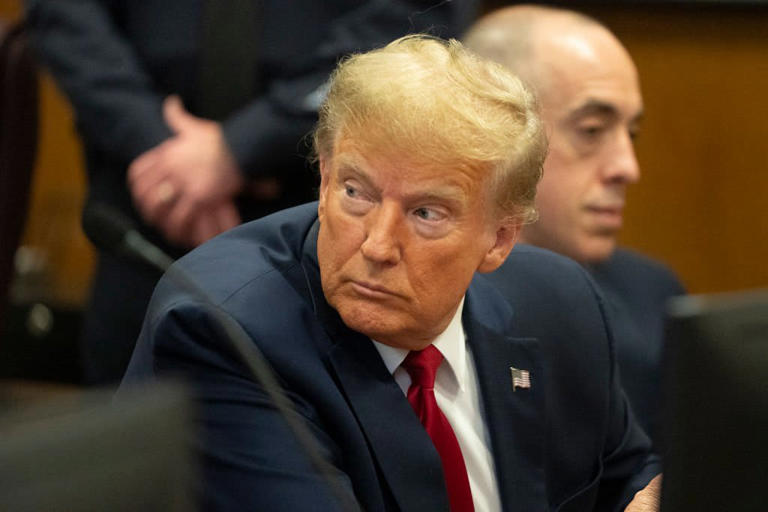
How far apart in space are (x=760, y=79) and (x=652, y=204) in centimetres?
50

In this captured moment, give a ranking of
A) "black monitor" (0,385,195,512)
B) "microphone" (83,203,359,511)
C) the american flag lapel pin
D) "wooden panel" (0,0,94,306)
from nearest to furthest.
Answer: "black monitor" (0,385,195,512)
"microphone" (83,203,359,511)
the american flag lapel pin
"wooden panel" (0,0,94,306)

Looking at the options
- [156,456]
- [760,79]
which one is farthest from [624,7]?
[156,456]

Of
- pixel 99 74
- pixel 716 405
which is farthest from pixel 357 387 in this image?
pixel 99 74

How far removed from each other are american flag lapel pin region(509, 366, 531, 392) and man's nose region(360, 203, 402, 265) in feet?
1.09

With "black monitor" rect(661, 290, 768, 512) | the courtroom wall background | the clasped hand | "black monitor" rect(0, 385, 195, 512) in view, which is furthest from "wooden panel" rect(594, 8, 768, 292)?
"black monitor" rect(0, 385, 195, 512)

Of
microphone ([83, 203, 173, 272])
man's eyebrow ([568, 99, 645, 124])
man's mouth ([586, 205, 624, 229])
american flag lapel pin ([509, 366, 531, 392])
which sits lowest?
man's mouth ([586, 205, 624, 229])

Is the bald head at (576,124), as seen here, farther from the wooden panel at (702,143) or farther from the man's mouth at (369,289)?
the wooden panel at (702,143)

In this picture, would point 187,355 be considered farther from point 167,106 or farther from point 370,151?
point 167,106

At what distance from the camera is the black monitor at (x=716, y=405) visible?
115 cm

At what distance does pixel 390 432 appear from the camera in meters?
1.65

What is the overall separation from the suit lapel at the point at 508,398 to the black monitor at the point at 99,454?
0.90m

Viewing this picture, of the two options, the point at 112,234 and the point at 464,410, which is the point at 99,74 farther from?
the point at 464,410

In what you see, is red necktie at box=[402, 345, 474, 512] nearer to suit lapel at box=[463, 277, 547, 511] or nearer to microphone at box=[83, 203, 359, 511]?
suit lapel at box=[463, 277, 547, 511]

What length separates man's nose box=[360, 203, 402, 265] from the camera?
1587mm
